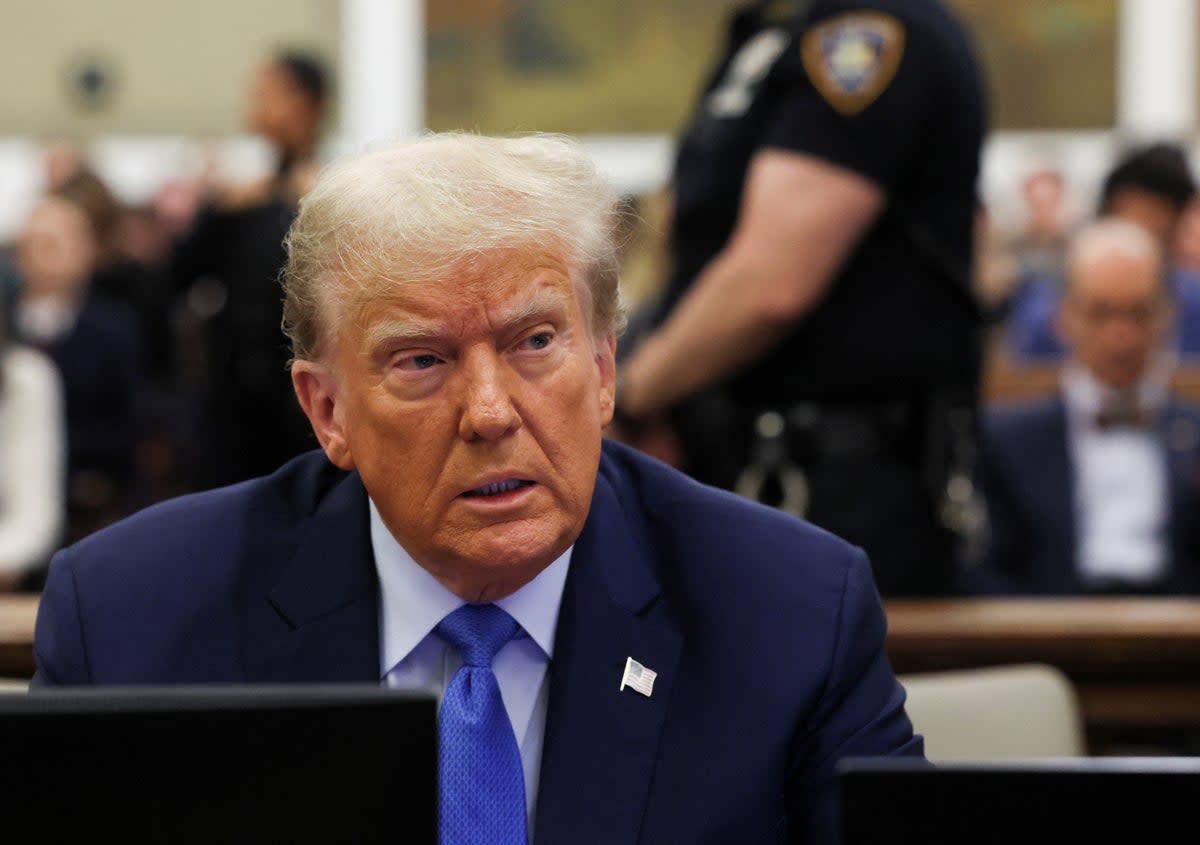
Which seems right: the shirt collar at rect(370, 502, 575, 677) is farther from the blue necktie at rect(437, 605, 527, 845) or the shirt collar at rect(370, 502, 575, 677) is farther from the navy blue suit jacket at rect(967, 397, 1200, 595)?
the navy blue suit jacket at rect(967, 397, 1200, 595)

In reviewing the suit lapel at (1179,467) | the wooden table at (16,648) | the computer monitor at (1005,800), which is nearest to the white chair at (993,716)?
the computer monitor at (1005,800)

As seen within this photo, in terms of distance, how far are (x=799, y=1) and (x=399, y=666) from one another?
1651mm

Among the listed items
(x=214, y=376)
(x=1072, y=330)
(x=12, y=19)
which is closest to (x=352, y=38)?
(x=12, y=19)

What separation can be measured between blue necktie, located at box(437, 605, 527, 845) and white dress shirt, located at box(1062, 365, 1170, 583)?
2818mm

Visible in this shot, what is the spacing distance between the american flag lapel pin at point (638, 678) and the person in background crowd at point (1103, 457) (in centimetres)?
244

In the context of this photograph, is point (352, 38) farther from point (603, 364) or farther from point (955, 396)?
point (603, 364)

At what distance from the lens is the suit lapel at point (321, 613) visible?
175 cm

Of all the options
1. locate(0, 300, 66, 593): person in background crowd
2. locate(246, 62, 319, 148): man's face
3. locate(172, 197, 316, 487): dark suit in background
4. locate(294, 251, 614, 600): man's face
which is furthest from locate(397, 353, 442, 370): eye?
locate(246, 62, 319, 148): man's face

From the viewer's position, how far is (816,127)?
9.55 ft

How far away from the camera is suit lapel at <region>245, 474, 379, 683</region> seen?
1750 millimetres

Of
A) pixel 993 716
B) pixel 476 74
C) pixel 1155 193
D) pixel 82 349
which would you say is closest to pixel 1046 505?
pixel 993 716

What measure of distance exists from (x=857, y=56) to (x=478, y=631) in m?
1.51

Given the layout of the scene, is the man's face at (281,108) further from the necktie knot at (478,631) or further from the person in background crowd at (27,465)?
the necktie knot at (478,631)

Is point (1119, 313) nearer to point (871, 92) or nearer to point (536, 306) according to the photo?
point (871, 92)
